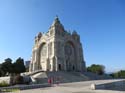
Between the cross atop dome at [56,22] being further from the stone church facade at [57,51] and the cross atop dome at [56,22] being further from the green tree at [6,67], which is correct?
the green tree at [6,67]

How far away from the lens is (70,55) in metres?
61.7

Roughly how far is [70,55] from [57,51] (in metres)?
8.46

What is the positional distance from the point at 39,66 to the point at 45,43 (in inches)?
357

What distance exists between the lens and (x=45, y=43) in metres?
61.8

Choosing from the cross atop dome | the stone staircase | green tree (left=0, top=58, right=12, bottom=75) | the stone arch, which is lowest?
the stone staircase

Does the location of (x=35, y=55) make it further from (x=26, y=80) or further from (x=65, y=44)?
(x=26, y=80)

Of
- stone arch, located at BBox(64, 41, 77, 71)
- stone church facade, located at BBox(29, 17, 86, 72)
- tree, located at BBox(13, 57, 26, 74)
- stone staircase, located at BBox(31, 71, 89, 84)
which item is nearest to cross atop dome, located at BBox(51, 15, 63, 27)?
stone church facade, located at BBox(29, 17, 86, 72)

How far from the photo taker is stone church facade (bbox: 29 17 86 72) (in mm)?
54831

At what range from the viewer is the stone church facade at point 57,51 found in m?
54.8

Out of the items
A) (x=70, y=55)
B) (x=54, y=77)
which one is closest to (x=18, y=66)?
(x=54, y=77)

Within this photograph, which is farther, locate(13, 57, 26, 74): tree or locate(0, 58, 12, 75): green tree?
locate(13, 57, 26, 74): tree

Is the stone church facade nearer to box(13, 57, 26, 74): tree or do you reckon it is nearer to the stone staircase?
box(13, 57, 26, 74): tree

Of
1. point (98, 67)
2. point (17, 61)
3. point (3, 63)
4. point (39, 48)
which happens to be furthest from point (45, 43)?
point (98, 67)

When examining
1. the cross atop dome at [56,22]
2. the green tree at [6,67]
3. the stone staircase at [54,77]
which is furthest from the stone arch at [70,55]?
the green tree at [6,67]
